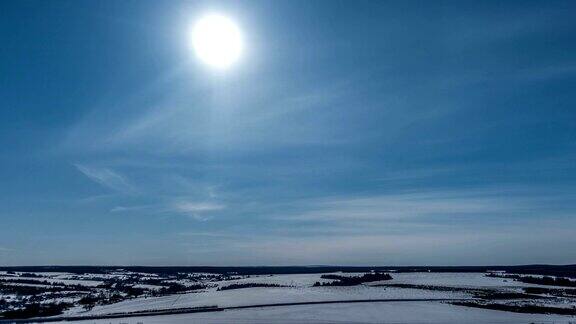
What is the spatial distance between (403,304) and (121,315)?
74.3 ft

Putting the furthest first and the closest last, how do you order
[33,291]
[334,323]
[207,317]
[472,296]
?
[33,291] → [472,296] → [207,317] → [334,323]

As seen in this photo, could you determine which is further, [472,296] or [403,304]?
[472,296]

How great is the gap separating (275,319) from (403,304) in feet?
47.2

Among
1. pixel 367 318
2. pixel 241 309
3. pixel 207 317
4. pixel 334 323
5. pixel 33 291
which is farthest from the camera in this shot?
pixel 33 291

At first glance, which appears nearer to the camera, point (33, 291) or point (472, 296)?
point (472, 296)

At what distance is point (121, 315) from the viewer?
37.3m

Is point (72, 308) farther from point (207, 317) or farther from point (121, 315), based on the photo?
point (207, 317)

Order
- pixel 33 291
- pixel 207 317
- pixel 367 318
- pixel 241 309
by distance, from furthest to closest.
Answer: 1. pixel 33 291
2. pixel 241 309
3. pixel 207 317
4. pixel 367 318

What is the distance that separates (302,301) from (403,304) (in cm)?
907

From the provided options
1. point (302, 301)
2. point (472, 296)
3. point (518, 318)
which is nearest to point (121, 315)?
point (302, 301)

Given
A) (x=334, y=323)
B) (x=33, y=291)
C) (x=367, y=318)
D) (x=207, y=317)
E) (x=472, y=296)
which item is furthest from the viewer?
(x=33, y=291)

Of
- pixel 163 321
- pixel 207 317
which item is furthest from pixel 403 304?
pixel 163 321

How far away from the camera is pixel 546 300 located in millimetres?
47062

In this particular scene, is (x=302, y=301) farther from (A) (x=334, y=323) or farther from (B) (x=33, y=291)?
(B) (x=33, y=291)
